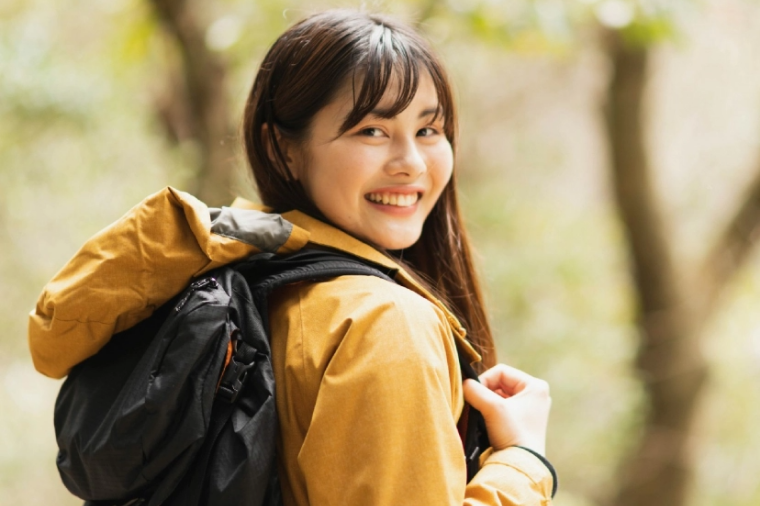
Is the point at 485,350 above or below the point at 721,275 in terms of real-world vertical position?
above

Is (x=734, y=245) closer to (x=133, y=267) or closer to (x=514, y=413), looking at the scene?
(x=514, y=413)

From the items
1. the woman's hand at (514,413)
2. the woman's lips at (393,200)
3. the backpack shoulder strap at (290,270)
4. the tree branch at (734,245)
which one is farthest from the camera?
the tree branch at (734,245)

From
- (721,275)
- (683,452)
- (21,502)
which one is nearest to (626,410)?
(683,452)

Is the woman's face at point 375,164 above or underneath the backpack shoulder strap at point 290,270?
above

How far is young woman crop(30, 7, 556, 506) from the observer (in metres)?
1.04

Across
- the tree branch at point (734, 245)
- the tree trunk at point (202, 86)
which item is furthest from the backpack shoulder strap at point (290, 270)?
the tree branch at point (734, 245)

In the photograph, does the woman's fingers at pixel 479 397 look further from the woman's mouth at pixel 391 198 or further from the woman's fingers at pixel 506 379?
the woman's mouth at pixel 391 198

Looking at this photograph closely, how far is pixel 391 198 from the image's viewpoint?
54.9 inches

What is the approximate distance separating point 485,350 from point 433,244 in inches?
9.7

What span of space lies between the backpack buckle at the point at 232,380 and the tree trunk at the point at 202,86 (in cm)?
159

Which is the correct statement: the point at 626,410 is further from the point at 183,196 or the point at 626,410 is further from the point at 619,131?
the point at 183,196

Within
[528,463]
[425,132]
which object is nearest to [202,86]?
[425,132]

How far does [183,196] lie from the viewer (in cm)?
111

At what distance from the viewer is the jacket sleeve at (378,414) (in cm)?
103
